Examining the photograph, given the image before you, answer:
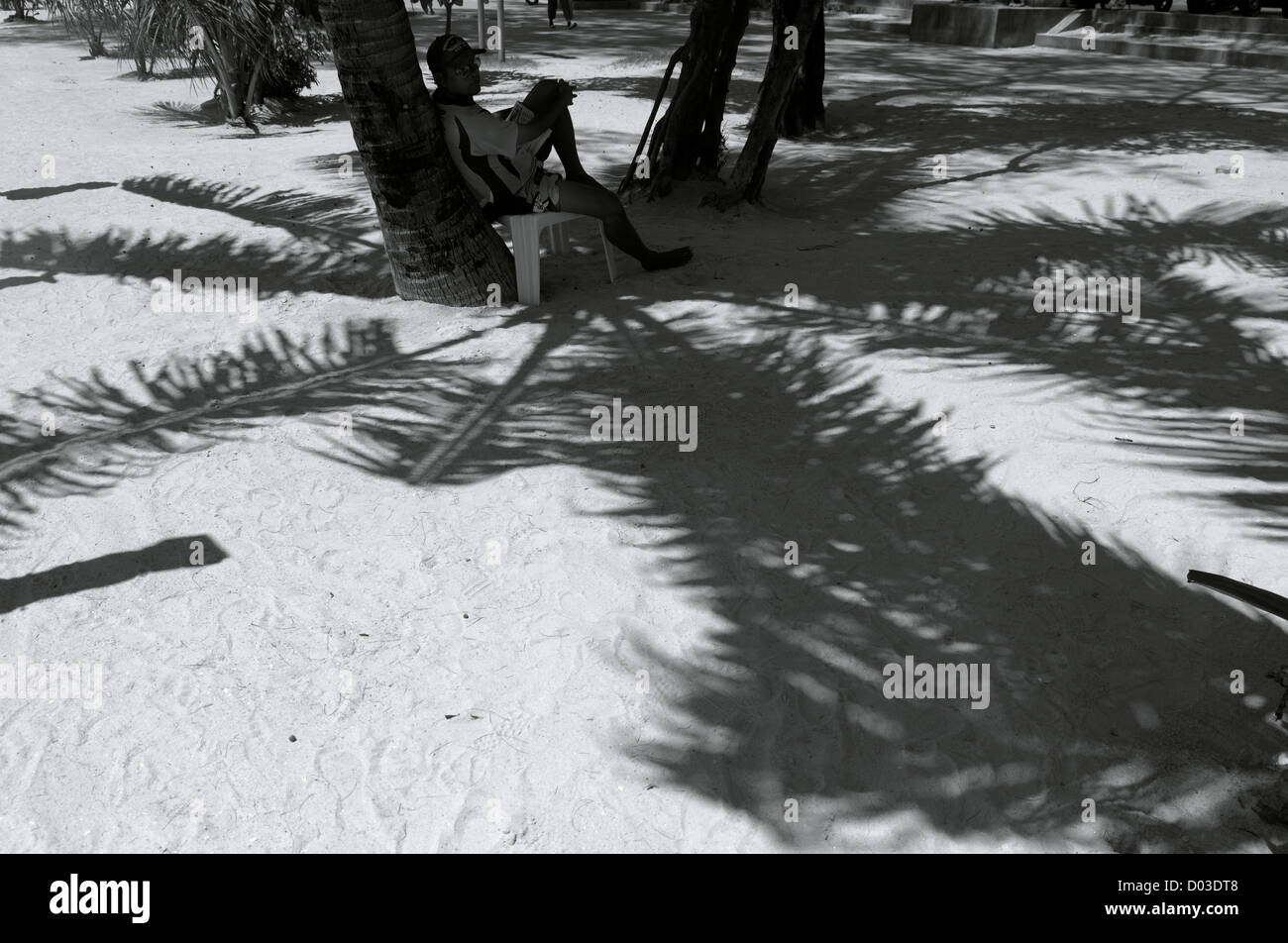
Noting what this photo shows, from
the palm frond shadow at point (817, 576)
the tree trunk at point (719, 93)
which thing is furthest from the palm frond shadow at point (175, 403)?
the tree trunk at point (719, 93)

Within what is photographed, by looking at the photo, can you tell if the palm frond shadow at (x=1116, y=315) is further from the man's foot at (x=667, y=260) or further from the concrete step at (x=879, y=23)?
the concrete step at (x=879, y=23)

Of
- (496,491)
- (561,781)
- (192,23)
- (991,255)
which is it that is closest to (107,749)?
(561,781)

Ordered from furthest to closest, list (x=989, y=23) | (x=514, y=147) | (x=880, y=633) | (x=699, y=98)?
(x=989, y=23), (x=699, y=98), (x=514, y=147), (x=880, y=633)

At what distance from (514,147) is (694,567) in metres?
3.05

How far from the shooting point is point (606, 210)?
621 cm

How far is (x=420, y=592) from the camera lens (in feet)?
12.4

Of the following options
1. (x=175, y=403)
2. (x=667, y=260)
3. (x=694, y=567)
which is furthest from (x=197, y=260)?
(x=694, y=567)

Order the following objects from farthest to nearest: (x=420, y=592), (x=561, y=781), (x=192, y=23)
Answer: (x=192, y=23) → (x=420, y=592) → (x=561, y=781)

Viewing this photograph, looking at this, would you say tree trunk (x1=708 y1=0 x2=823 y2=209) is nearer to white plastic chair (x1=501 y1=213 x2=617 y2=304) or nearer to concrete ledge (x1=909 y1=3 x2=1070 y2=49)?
white plastic chair (x1=501 y1=213 x2=617 y2=304)

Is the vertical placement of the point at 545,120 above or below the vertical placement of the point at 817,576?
above

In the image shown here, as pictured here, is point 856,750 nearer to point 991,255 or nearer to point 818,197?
point 991,255

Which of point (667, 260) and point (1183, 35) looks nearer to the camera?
point (667, 260)

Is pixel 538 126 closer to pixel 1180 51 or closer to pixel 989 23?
pixel 1180 51
